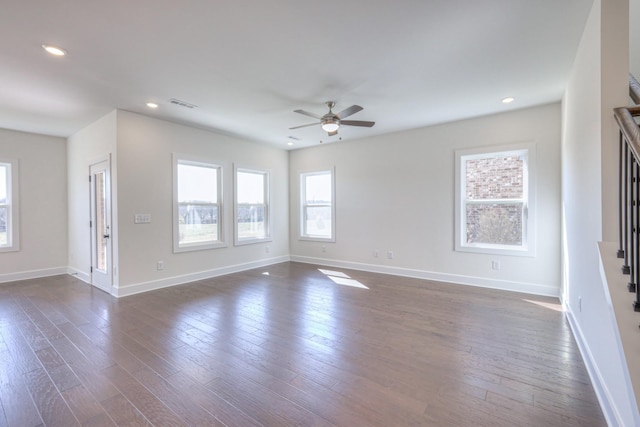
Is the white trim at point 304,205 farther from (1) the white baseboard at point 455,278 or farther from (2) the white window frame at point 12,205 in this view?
(2) the white window frame at point 12,205

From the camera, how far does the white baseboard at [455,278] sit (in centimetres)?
425

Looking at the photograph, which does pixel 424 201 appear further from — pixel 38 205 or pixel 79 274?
pixel 38 205

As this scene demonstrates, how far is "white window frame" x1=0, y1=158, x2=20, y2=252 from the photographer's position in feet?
17.1

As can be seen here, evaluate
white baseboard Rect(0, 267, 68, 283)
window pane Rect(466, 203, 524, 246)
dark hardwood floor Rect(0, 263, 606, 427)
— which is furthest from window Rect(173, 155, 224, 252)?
window pane Rect(466, 203, 524, 246)

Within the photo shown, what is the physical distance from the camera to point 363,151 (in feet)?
19.7

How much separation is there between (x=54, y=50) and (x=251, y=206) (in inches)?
161

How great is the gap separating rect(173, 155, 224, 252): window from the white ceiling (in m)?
1.13

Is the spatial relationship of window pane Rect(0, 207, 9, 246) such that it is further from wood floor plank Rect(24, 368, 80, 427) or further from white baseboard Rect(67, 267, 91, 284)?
wood floor plank Rect(24, 368, 80, 427)

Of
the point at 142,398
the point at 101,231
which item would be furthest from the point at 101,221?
the point at 142,398

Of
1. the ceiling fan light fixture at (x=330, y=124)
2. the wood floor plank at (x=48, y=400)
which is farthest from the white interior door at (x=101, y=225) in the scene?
the ceiling fan light fixture at (x=330, y=124)

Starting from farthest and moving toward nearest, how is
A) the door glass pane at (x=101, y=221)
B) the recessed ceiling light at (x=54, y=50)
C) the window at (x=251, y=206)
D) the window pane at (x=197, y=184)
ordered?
the window at (x=251, y=206), the window pane at (x=197, y=184), the door glass pane at (x=101, y=221), the recessed ceiling light at (x=54, y=50)

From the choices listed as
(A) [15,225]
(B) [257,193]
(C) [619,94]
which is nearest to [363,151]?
(B) [257,193]

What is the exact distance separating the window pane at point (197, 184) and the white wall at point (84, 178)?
3.39ft

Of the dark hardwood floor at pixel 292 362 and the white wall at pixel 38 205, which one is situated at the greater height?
the white wall at pixel 38 205
